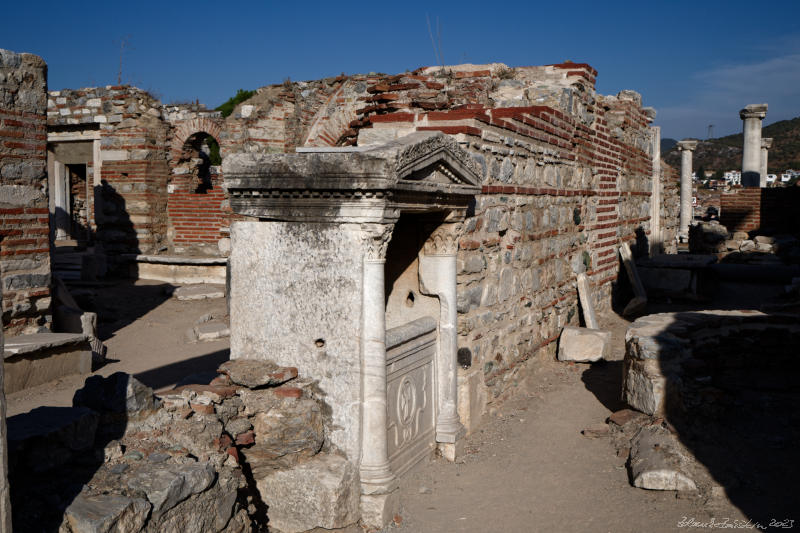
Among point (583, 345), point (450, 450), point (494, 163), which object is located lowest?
point (450, 450)

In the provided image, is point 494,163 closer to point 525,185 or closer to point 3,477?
point 525,185

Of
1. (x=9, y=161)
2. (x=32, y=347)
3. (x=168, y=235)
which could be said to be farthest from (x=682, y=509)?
(x=168, y=235)

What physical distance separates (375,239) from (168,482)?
5.53ft

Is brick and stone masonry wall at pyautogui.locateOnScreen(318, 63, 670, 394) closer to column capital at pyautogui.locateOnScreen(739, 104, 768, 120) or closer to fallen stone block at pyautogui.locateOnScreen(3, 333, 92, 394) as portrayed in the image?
fallen stone block at pyautogui.locateOnScreen(3, 333, 92, 394)

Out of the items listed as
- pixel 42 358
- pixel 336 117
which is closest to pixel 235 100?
pixel 336 117

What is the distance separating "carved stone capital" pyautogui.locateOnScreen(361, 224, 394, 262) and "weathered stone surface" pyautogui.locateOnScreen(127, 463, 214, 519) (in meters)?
1.45

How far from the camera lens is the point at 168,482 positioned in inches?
120

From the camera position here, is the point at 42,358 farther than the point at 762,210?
No

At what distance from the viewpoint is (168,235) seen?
556 inches

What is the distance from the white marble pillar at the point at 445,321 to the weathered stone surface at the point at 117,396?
219 cm

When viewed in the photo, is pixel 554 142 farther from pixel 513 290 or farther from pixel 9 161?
pixel 9 161

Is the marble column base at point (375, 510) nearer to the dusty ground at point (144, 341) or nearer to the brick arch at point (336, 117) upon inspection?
the dusty ground at point (144, 341)

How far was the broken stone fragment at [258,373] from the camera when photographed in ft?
13.1

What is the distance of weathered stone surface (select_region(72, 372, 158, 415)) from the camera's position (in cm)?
342
